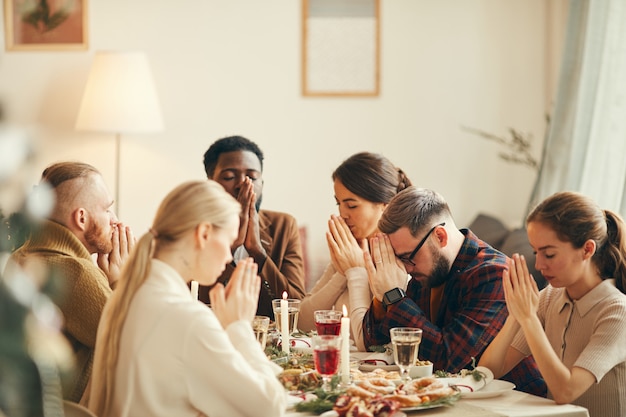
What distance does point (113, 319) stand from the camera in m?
1.92

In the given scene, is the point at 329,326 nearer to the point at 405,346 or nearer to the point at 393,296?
the point at 393,296

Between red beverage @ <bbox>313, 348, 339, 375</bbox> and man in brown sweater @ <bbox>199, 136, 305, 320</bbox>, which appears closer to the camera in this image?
red beverage @ <bbox>313, 348, 339, 375</bbox>

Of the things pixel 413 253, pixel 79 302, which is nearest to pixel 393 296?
pixel 413 253

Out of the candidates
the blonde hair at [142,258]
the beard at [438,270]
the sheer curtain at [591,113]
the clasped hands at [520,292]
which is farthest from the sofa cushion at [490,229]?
the blonde hair at [142,258]

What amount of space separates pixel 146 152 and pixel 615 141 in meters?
2.55

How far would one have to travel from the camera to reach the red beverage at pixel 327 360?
83.3 inches

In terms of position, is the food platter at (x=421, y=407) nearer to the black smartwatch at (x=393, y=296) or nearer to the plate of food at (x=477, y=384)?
the plate of food at (x=477, y=384)

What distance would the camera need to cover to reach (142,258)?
1.95 metres

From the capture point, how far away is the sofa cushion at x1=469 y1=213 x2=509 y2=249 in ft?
15.7

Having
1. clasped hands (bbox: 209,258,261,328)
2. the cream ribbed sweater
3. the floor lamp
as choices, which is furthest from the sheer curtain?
clasped hands (bbox: 209,258,261,328)

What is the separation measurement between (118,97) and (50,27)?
0.64m

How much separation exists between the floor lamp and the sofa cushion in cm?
189

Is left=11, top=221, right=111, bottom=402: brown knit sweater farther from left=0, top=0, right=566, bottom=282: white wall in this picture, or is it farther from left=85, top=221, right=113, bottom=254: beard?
left=0, top=0, right=566, bottom=282: white wall

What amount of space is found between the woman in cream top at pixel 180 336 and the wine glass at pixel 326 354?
19cm
